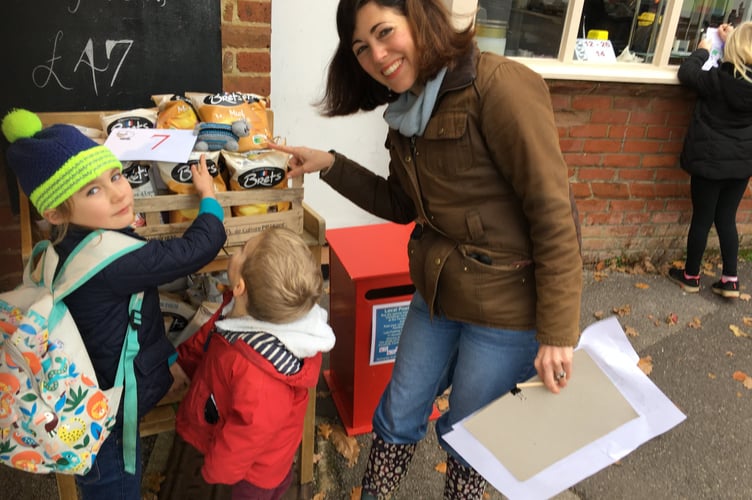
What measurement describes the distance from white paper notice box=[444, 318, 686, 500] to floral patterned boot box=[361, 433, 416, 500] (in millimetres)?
414

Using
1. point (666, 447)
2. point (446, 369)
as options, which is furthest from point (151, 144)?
point (666, 447)

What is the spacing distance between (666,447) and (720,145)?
6.86ft

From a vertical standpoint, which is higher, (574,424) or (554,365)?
(554,365)

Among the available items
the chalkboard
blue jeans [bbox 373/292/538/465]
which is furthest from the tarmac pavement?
the chalkboard

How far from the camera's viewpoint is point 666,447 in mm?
2828

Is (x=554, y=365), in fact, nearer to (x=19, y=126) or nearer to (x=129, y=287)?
(x=129, y=287)

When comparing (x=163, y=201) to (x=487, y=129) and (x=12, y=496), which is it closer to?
(x=487, y=129)

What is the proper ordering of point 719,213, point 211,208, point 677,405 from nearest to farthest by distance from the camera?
1. point 211,208
2. point 677,405
3. point 719,213

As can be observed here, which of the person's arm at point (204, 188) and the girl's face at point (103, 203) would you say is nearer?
the girl's face at point (103, 203)

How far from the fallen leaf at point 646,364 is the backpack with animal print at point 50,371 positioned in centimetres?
295

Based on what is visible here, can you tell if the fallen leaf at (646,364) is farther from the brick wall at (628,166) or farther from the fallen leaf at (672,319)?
the brick wall at (628,166)

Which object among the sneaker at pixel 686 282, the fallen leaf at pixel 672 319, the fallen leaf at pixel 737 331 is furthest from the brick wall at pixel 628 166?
the fallen leaf at pixel 737 331

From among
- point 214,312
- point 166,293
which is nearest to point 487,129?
point 214,312

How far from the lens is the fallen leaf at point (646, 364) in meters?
3.40
